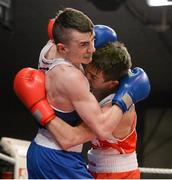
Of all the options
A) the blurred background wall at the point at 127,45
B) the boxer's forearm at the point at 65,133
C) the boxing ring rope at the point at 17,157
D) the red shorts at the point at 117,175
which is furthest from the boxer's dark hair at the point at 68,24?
the blurred background wall at the point at 127,45

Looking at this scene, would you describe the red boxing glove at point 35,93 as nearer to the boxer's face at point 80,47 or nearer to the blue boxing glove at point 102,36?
the boxer's face at point 80,47

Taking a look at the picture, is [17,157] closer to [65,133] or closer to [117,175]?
[117,175]

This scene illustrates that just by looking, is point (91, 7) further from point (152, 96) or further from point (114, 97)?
point (114, 97)

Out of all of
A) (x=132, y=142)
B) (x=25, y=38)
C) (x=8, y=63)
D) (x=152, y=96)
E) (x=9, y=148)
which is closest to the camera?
(x=132, y=142)

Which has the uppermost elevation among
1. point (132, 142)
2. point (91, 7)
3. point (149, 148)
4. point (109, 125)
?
point (109, 125)

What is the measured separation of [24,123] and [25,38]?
2394mm

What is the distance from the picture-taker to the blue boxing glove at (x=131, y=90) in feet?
5.26

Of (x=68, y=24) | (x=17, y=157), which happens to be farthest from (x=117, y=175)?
(x=17, y=157)

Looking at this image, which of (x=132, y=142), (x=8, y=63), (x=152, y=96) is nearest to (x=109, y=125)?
(x=132, y=142)

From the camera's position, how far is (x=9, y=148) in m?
3.43

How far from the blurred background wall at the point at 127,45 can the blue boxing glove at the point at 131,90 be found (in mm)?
2529

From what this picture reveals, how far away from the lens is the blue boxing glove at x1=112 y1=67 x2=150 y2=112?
160 cm

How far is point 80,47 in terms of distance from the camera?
1.55 m

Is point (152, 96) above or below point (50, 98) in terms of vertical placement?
below
